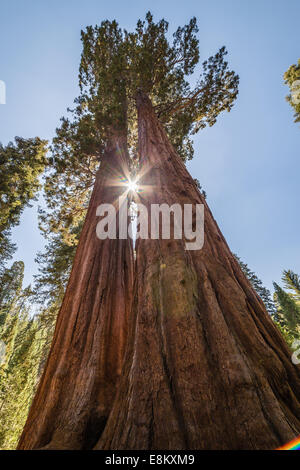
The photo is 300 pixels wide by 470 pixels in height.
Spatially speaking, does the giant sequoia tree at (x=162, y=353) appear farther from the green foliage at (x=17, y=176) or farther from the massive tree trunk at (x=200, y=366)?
the green foliage at (x=17, y=176)

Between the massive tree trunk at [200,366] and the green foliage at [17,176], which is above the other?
the green foliage at [17,176]

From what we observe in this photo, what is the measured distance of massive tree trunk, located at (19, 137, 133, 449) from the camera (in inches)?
63.3

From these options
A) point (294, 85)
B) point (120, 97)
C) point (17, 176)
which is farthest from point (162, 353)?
point (294, 85)

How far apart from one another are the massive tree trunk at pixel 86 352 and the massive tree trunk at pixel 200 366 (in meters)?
0.40

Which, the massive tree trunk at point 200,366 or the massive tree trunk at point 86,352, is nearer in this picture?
the massive tree trunk at point 200,366

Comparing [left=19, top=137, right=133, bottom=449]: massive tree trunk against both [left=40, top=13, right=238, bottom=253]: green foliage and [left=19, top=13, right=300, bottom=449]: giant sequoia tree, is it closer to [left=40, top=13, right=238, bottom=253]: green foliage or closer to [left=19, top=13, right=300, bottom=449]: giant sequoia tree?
[left=19, top=13, right=300, bottom=449]: giant sequoia tree

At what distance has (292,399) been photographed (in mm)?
1178

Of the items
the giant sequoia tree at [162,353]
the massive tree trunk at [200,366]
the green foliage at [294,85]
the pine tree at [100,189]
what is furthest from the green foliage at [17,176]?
the green foliage at [294,85]

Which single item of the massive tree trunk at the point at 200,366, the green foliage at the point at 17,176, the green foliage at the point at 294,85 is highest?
the green foliage at the point at 294,85

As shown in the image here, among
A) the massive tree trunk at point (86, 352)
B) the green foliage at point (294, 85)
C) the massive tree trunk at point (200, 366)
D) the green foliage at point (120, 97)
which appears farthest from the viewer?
the green foliage at point (294, 85)

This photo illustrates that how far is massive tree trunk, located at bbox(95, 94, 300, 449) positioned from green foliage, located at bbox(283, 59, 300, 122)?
462 inches

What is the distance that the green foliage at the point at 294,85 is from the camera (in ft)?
31.8

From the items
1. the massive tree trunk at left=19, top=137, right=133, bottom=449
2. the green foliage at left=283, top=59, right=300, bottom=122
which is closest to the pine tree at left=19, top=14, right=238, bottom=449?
the massive tree trunk at left=19, top=137, right=133, bottom=449
